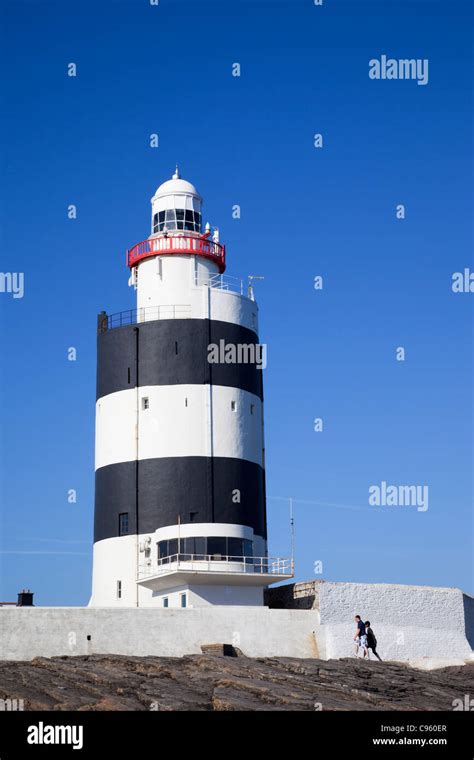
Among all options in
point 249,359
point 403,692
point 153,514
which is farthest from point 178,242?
point 403,692

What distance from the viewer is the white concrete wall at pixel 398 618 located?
39062 millimetres

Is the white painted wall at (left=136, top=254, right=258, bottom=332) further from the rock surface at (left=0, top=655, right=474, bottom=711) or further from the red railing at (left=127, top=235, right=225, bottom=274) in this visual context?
the rock surface at (left=0, top=655, right=474, bottom=711)

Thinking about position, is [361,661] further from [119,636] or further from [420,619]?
[119,636]

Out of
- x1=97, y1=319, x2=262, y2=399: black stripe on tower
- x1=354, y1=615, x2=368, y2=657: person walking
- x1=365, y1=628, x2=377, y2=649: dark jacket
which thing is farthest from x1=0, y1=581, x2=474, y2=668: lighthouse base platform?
x1=97, y1=319, x2=262, y2=399: black stripe on tower

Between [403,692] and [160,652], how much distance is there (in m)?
7.95

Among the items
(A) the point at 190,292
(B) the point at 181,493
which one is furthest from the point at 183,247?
(B) the point at 181,493

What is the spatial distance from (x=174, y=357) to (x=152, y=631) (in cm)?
1184

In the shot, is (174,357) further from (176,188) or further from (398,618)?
(398,618)

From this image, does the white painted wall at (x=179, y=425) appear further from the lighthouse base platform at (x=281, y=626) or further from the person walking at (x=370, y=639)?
the person walking at (x=370, y=639)

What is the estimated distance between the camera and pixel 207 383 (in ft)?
142

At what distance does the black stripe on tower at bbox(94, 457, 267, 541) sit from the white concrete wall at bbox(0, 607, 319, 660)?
5306 millimetres

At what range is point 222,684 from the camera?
1206 inches

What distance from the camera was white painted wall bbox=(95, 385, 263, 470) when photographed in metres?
42.6

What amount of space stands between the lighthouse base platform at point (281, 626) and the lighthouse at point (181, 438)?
7.90ft
